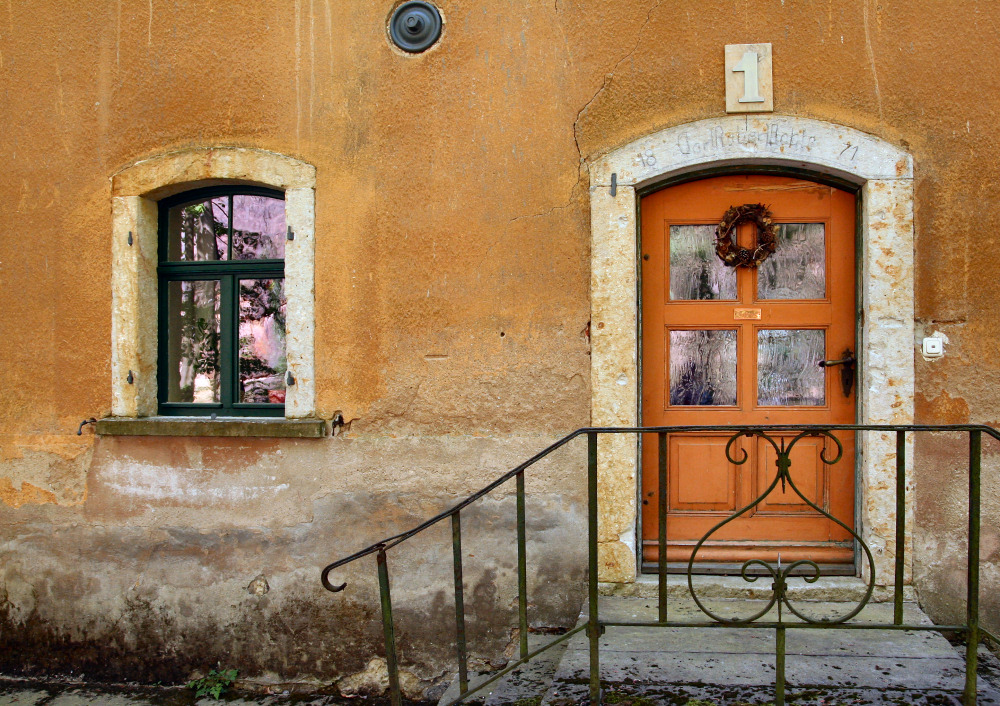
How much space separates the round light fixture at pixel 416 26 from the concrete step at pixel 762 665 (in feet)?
9.74

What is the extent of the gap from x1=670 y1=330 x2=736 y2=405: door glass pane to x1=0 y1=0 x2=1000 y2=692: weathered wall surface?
51 cm

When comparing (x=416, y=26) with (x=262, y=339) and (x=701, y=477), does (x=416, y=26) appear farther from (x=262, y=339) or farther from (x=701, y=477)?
(x=701, y=477)

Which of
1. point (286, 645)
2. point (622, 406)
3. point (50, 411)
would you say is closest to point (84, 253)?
point (50, 411)

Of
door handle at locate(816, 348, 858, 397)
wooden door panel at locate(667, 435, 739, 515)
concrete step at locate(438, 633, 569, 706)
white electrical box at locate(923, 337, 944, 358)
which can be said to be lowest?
concrete step at locate(438, 633, 569, 706)

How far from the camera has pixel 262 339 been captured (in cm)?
403

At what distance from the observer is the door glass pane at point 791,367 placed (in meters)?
3.63

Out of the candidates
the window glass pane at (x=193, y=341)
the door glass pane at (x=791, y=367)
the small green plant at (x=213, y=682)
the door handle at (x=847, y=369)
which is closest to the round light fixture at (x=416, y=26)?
the window glass pane at (x=193, y=341)

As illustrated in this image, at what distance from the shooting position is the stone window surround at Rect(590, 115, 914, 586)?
3383mm

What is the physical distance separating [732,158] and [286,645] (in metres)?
3.39

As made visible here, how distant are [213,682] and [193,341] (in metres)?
1.86

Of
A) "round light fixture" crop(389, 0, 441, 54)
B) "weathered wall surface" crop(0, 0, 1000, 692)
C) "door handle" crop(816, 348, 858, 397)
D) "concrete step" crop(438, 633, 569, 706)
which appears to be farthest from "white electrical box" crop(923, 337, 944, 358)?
"round light fixture" crop(389, 0, 441, 54)

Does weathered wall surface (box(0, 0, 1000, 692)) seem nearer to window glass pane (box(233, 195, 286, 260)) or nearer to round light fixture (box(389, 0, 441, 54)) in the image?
round light fixture (box(389, 0, 441, 54))

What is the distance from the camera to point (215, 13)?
12.5 ft

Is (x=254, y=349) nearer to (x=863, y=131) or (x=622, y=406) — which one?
(x=622, y=406)
